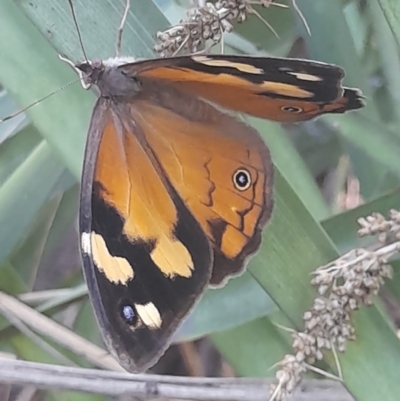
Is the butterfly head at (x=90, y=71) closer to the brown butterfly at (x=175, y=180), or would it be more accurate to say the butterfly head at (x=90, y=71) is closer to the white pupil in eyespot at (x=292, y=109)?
the brown butterfly at (x=175, y=180)

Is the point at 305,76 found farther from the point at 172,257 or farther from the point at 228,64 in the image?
the point at 172,257

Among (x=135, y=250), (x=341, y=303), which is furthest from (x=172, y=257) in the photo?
(x=341, y=303)

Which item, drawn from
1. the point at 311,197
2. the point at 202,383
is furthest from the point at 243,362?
the point at 311,197

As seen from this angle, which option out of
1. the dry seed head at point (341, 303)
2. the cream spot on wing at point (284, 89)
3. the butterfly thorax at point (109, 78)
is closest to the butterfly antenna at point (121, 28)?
→ the butterfly thorax at point (109, 78)

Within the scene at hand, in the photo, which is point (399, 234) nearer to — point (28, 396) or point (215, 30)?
point (215, 30)

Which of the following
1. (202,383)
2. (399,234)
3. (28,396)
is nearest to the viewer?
(399,234)

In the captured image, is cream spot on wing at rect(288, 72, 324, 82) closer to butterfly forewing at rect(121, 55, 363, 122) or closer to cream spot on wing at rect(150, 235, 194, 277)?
butterfly forewing at rect(121, 55, 363, 122)

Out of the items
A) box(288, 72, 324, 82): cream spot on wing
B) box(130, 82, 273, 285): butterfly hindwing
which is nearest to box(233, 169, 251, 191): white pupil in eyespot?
box(130, 82, 273, 285): butterfly hindwing
